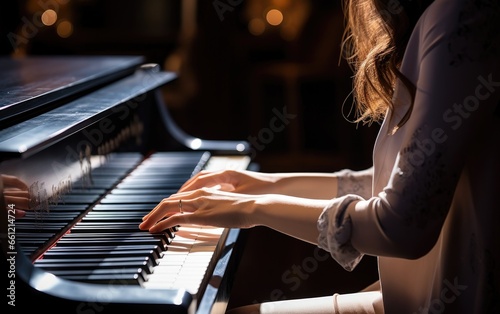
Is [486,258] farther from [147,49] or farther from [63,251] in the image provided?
[147,49]

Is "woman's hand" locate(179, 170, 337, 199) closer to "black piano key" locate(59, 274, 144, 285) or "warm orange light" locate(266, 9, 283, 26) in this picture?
"black piano key" locate(59, 274, 144, 285)

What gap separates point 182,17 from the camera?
630cm

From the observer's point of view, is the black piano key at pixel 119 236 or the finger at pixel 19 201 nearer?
the finger at pixel 19 201

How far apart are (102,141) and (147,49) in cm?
411

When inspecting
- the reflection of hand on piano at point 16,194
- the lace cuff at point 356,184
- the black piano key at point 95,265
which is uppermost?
the reflection of hand on piano at point 16,194

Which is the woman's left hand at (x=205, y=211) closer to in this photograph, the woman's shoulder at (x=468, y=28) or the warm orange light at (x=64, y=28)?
the woman's shoulder at (x=468, y=28)

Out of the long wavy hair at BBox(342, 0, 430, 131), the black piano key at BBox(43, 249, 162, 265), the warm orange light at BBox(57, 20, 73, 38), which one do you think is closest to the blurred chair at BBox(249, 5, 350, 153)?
the warm orange light at BBox(57, 20, 73, 38)

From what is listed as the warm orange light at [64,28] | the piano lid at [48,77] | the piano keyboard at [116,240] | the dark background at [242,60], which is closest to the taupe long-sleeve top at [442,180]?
the piano keyboard at [116,240]

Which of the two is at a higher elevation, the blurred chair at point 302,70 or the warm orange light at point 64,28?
the warm orange light at point 64,28

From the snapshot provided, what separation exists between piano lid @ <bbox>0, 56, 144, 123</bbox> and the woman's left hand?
345 millimetres

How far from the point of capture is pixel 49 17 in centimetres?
610

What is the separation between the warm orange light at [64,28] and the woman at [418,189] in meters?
4.77

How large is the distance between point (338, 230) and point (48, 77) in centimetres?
106

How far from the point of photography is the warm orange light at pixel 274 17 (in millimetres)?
6591
